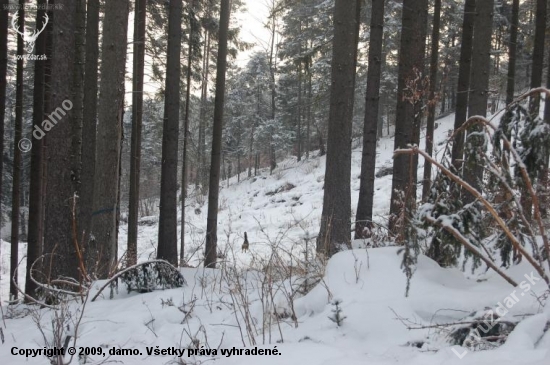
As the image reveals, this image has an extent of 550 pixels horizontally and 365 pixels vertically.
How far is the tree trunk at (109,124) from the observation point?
199 inches

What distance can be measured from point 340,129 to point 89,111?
554 cm

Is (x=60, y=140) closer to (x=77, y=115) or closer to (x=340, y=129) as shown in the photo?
(x=77, y=115)

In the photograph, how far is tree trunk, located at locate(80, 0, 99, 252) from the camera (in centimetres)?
816

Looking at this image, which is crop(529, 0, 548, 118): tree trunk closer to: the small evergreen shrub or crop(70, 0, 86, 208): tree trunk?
the small evergreen shrub

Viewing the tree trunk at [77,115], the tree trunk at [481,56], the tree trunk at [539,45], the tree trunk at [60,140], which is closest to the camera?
the tree trunk at [60,140]

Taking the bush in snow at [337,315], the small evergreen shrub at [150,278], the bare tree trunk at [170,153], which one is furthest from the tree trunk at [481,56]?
the bare tree trunk at [170,153]


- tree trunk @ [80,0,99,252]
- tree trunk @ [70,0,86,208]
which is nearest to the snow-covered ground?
tree trunk @ [70,0,86,208]

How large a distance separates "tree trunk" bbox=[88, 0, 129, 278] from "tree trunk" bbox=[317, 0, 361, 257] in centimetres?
309

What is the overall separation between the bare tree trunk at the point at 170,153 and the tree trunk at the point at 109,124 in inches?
137

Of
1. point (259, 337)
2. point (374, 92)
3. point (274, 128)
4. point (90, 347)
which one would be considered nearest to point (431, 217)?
point (259, 337)

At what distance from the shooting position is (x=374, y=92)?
8.40 meters

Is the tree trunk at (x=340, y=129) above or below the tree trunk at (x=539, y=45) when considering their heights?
below

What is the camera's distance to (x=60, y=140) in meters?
5.98

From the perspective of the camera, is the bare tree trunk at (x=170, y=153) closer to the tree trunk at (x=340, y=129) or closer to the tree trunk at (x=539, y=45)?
the tree trunk at (x=340, y=129)
